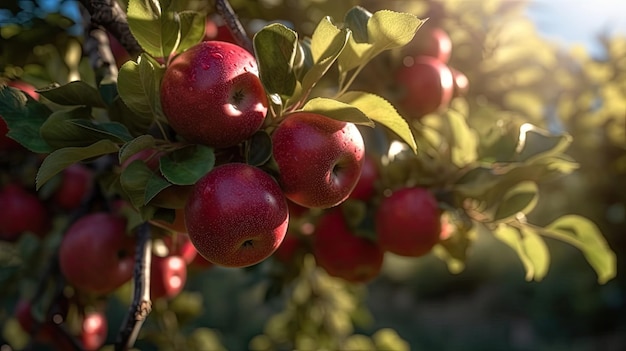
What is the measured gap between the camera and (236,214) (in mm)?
465

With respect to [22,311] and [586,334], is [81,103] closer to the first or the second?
[22,311]

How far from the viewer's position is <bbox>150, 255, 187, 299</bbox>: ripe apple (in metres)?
0.75

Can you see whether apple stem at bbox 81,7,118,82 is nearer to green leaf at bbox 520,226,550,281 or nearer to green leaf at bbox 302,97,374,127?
green leaf at bbox 302,97,374,127

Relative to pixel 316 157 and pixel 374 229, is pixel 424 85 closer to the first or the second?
pixel 374 229

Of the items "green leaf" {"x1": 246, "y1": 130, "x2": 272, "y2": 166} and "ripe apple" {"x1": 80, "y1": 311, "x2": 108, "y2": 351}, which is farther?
"ripe apple" {"x1": 80, "y1": 311, "x2": 108, "y2": 351}

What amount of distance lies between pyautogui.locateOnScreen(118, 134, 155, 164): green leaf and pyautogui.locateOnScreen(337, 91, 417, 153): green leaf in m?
0.15

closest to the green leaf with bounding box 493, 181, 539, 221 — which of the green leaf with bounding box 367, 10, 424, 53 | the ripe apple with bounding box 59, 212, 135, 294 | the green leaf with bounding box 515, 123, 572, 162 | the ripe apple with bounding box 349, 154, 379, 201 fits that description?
the green leaf with bounding box 515, 123, 572, 162

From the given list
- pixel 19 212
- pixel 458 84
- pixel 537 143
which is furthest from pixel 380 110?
pixel 19 212

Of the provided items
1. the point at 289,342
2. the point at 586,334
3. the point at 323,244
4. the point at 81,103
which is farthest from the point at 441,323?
the point at 81,103

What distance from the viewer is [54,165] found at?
478mm

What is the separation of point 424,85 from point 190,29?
1.28 ft

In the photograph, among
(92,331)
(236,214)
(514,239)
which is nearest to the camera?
(236,214)

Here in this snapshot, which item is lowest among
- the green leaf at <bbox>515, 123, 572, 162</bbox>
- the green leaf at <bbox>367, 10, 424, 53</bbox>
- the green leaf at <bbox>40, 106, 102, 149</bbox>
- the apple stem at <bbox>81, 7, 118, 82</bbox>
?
the green leaf at <bbox>515, 123, 572, 162</bbox>

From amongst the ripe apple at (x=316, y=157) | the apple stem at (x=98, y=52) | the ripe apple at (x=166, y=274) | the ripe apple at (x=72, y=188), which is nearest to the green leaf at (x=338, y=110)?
the ripe apple at (x=316, y=157)
